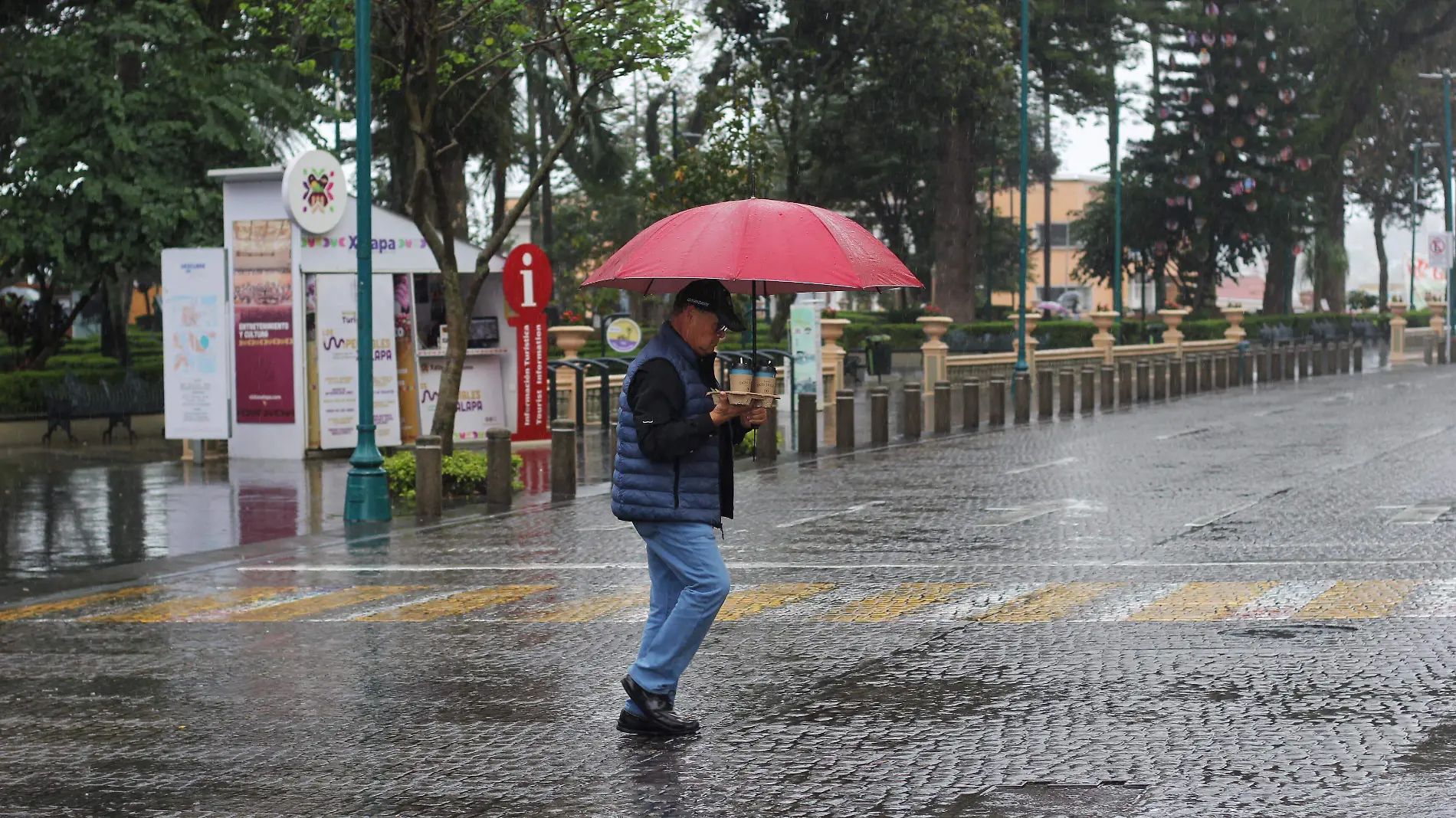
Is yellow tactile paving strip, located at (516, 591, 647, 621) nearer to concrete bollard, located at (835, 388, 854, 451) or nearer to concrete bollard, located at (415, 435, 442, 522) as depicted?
concrete bollard, located at (415, 435, 442, 522)

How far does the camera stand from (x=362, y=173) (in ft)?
50.6

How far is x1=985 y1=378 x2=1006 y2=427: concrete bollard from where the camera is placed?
2700cm

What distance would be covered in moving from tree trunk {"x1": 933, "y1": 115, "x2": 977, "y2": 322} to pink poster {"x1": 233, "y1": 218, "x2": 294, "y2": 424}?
26.4m

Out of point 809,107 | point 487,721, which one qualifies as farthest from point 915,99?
point 487,721

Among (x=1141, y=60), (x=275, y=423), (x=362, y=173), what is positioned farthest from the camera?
(x=1141, y=60)

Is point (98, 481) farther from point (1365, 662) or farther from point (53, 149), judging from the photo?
point (1365, 662)

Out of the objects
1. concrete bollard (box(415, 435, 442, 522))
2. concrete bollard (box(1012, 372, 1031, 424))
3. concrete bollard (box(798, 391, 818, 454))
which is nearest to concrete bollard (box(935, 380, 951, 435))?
concrete bollard (box(1012, 372, 1031, 424))

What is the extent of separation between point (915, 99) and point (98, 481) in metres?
28.1

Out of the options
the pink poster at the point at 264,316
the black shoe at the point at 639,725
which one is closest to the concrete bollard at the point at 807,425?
the pink poster at the point at 264,316

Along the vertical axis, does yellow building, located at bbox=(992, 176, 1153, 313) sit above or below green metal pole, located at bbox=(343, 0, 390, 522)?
above

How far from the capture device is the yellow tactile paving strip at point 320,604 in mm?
10398

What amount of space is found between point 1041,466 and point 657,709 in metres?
13.5

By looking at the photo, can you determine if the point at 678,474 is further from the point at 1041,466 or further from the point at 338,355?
the point at 338,355

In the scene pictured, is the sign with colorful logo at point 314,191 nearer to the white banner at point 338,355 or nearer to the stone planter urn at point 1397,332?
the white banner at point 338,355
